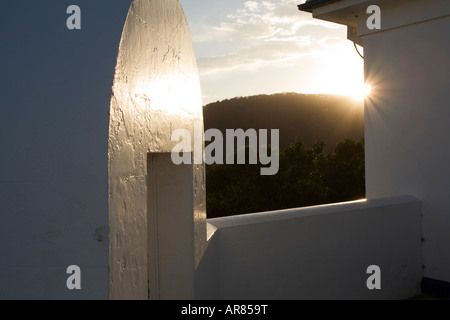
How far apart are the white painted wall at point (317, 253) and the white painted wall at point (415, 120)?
268 millimetres

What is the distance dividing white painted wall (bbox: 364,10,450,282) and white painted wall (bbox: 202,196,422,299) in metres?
0.27

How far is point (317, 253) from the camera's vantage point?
4.58 metres

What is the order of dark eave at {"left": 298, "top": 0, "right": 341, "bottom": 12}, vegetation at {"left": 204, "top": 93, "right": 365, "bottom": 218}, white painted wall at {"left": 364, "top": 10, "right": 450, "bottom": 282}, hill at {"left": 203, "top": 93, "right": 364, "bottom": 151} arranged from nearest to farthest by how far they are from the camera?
white painted wall at {"left": 364, "top": 10, "right": 450, "bottom": 282}, dark eave at {"left": 298, "top": 0, "right": 341, "bottom": 12}, vegetation at {"left": 204, "top": 93, "right": 365, "bottom": 218}, hill at {"left": 203, "top": 93, "right": 364, "bottom": 151}

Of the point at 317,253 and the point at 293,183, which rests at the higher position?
the point at 293,183

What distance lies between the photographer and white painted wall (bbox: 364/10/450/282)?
219 inches

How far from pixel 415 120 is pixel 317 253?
2.43 m

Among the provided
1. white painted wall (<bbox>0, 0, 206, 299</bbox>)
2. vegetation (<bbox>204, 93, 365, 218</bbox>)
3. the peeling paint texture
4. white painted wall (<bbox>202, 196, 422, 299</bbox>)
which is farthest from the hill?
white painted wall (<bbox>0, 0, 206, 299</bbox>)

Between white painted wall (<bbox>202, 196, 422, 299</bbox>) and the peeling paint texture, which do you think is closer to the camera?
the peeling paint texture

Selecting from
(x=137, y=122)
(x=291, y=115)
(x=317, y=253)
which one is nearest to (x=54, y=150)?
(x=137, y=122)

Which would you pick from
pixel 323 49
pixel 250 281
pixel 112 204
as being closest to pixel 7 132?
pixel 112 204

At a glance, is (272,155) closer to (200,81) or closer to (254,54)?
(200,81)

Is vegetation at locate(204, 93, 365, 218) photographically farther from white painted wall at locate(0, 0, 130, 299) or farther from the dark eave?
white painted wall at locate(0, 0, 130, 299)

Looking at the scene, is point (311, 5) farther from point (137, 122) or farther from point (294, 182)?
point (294, 182)

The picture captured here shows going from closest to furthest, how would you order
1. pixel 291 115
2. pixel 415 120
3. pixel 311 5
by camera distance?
1. pixel 415 120
2. pixel 311 5
3. pixel 291 115
